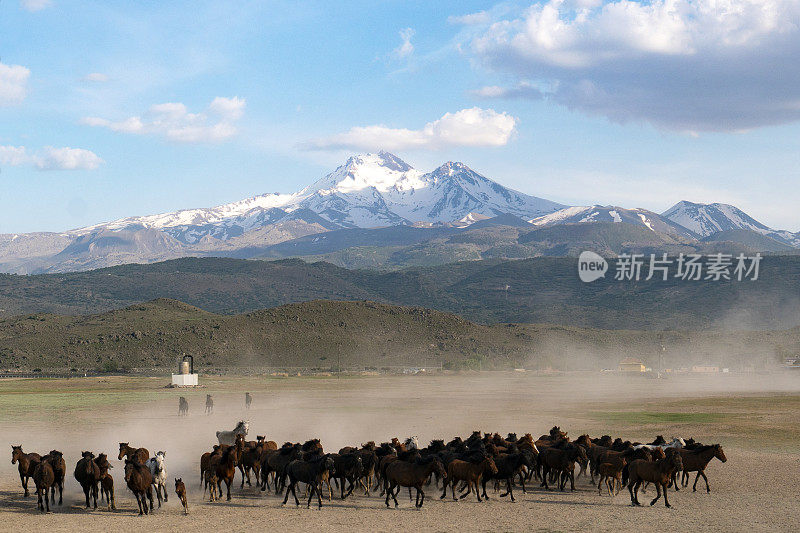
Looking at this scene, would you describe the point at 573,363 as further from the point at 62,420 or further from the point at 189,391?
the point at 62,420

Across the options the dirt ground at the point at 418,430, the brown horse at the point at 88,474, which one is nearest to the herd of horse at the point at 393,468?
the brown horse at the point at 88,474

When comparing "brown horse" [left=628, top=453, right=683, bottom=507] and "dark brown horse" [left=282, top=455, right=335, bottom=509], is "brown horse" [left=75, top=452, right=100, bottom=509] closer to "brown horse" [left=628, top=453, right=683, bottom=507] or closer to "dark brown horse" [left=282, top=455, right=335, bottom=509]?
"dark brown horse" [left=282, top=455, right=335, bottom=509]

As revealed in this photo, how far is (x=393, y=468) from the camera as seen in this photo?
23609mm

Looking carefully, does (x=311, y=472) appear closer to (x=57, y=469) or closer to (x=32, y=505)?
(x=57, y=469)

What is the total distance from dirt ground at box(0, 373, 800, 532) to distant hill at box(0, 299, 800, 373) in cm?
3756

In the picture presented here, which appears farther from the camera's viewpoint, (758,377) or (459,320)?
(459,320)

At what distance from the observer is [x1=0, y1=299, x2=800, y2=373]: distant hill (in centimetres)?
13912

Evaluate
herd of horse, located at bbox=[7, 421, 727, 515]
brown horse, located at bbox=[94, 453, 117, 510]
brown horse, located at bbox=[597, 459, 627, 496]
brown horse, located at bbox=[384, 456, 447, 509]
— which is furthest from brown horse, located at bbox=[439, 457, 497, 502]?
brown horse, located at bbox=[94, 453, 117, 510]

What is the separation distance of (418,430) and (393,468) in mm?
19414

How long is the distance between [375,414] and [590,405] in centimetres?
1991

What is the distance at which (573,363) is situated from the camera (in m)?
149

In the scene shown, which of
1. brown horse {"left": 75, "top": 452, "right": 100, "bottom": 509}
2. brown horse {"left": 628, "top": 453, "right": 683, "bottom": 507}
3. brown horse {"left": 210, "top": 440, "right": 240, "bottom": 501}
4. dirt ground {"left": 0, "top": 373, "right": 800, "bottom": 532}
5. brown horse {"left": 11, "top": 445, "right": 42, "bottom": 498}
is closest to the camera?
dirt ground {"left": 0, "top": 373, "right": 800, "bottom": 532}

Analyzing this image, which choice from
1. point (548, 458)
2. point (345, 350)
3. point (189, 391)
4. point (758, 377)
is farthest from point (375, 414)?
point (345, 350)

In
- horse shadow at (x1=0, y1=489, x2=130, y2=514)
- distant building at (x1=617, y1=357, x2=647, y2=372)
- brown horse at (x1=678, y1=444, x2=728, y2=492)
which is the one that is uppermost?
brown horse at (x1=678, y1=444, x2=728, y2=492)
